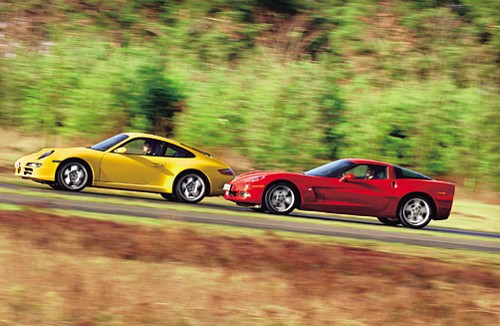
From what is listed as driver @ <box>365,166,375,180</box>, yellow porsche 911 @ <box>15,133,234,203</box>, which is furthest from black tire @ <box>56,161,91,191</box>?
driver @ <box>365,166,375,180</box>

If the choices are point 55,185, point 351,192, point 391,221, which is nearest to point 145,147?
point 55,185

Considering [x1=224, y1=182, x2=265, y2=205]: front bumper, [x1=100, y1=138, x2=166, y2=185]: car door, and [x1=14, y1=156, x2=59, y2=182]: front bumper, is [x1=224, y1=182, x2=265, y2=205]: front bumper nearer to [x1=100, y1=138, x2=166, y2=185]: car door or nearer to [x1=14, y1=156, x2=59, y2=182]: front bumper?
[x1=100, y1=138, x2=166, y2=185]: car door

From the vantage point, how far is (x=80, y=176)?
19.0 m

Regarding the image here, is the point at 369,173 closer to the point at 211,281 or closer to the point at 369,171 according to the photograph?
the point at 369,171

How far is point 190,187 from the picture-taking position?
19.6 meters

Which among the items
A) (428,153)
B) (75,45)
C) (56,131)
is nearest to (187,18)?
(75,45)

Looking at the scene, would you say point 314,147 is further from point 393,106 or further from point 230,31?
point 230,31

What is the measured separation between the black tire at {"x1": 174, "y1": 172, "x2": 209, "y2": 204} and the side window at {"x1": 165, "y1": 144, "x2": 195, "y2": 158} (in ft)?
1.41

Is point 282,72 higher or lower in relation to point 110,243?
higher

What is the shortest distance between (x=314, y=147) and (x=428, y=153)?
3975 millimetres

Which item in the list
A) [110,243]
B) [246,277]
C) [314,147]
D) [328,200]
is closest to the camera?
[246,277]

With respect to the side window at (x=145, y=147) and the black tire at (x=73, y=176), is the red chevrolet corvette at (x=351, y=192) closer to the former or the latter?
the side window at (x=145, y=147)

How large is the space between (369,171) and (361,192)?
1.77 ft

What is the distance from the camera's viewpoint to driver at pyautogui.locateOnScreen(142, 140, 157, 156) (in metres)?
19.5
